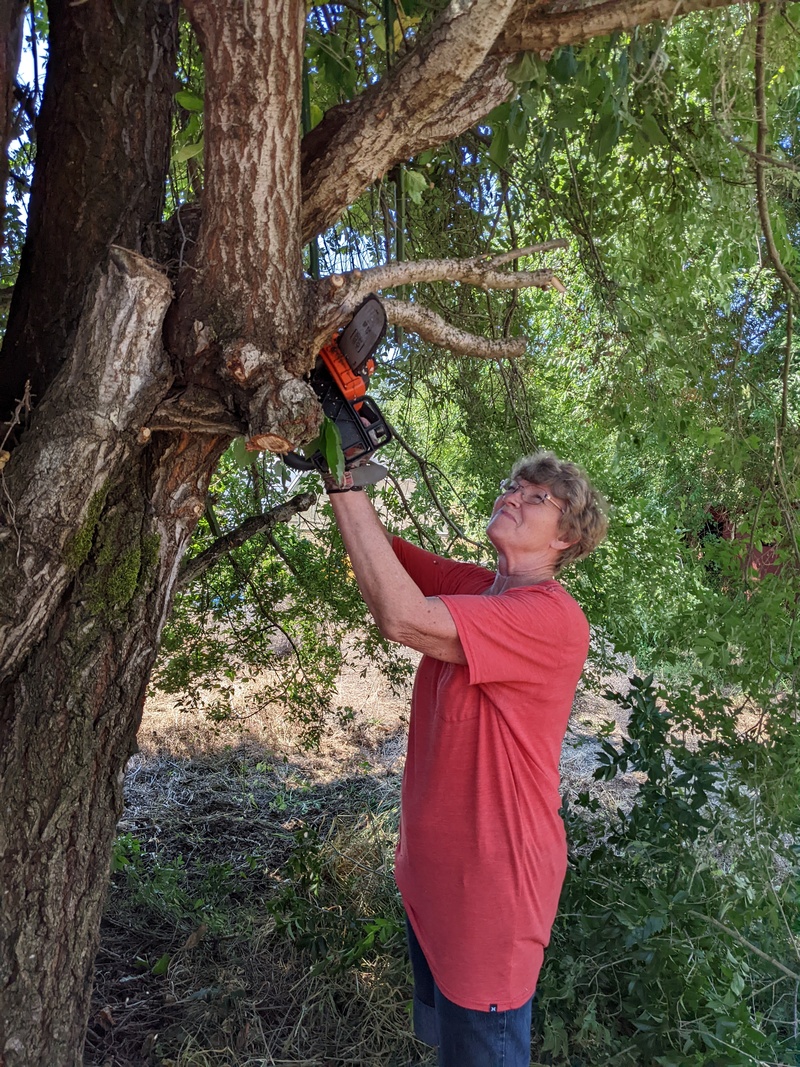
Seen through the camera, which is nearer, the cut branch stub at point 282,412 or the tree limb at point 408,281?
the cut branch stub at point 282,412

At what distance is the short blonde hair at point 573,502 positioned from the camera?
1.91 meters

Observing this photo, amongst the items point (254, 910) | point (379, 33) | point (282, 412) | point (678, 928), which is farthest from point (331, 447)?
point (254, 910)

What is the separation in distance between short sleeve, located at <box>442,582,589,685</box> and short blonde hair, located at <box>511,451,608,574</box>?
197 millimetres

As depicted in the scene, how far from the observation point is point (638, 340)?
2.71 metres

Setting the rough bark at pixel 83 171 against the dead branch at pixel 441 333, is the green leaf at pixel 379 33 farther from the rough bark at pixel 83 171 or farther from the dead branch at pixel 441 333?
the dead branch at pixel 441 333

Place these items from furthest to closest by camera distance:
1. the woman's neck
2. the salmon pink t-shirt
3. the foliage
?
the foliage → the woman's neck → the salmon pink t-shirt

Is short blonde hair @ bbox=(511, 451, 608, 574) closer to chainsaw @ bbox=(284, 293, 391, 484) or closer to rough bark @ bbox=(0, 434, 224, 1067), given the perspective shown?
chainsaw @ bbox=(284, 293, 391, 484)

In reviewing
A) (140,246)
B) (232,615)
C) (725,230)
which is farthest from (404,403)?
(140,246)

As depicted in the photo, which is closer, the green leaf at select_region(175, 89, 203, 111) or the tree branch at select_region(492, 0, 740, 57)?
the tree branch at select_region(492, 0, 740, 57)

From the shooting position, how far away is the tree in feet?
4.47

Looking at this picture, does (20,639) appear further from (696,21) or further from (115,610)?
(696,21)

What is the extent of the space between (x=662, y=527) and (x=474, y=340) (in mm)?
1459

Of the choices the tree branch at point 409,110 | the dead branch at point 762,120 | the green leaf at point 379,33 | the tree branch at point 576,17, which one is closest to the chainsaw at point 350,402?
the tree branch at point 409,110

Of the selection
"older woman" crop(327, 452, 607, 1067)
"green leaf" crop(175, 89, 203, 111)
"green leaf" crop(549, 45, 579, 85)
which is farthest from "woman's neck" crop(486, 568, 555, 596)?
"green leaf" crop(175, 89, 203, 111)
